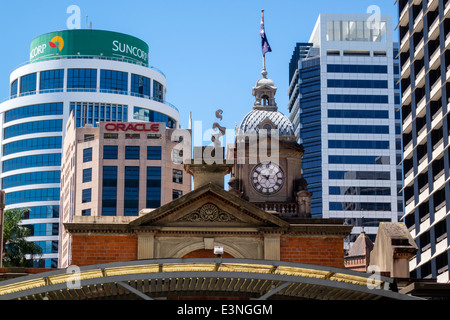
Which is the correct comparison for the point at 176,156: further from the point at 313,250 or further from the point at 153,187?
the point at 313,250

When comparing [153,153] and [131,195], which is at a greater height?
[153,153]

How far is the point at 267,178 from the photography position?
2704 inches

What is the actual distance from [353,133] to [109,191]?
4891 centimetres

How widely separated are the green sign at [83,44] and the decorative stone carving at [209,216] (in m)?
113

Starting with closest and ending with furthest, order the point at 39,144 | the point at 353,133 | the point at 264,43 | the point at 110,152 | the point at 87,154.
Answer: the point at 264,43, the point at 110,152, the point at 87,154, the point at 39,144, the point at 353,133

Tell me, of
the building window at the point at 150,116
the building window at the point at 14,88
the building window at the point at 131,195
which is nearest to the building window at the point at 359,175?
the building window at the point at 150,116

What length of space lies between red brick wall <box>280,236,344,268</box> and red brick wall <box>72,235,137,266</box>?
828 centimetres

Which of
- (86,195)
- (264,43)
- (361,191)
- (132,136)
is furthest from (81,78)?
(264,43)

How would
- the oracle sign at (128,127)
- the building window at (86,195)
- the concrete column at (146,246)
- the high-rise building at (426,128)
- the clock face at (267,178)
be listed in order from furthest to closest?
1. the oracle sign at (128,127)
2. the building window at (86,195)
3. the high-rise building at (426,128)
4. the clock face at (267,178)
5. the concrete column at (146,246)

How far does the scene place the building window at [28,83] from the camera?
16500 centimetres

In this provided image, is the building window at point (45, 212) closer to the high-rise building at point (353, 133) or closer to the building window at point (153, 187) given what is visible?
the building window at point (153, 187)

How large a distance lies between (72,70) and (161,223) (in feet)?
370

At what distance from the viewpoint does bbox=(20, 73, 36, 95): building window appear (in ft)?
541
